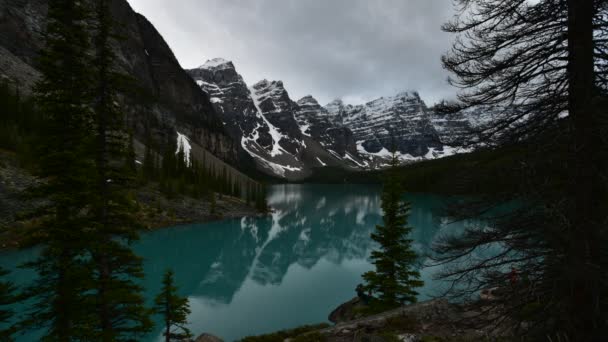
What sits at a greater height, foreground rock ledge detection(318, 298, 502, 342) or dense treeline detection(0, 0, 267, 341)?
dense treeline detection(0, 0, 267, 341)

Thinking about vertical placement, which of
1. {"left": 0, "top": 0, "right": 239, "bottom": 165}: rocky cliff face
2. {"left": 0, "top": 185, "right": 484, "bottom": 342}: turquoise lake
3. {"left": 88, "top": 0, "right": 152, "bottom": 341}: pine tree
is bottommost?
{"left": 0, "top": 185, "right": 484, "bottom": 342}: turquoise lake

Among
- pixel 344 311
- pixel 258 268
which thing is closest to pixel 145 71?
pixel 258 268

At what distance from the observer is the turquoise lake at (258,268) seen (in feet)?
67.7

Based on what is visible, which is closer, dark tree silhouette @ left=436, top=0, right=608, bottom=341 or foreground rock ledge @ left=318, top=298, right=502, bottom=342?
dark tree silhouette @ left=436, top=0, right=608, bottom=341

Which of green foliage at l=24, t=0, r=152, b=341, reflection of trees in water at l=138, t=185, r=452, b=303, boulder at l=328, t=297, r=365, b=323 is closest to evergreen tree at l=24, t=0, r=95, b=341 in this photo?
green foliage at l=24, t=0, r=152, b=341

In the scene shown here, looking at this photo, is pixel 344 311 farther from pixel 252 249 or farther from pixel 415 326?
pixel 252 249

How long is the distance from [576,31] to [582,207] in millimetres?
3018

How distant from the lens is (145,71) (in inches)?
5655

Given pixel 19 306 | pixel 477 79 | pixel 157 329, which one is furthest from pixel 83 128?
pixel 19 306

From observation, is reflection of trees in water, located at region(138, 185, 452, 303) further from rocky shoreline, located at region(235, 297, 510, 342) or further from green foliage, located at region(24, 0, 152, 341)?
rocky shoreline, located at region(235, 297, 510, 342)

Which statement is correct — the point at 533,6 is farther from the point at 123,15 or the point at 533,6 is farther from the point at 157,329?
the point at 123,15

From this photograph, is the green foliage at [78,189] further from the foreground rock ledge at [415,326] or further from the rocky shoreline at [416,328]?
the foreground rock ledge at [415,326]

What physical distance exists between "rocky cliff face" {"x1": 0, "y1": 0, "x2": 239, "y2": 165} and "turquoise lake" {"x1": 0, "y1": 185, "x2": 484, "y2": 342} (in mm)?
50376

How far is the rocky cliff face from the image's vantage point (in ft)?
267
